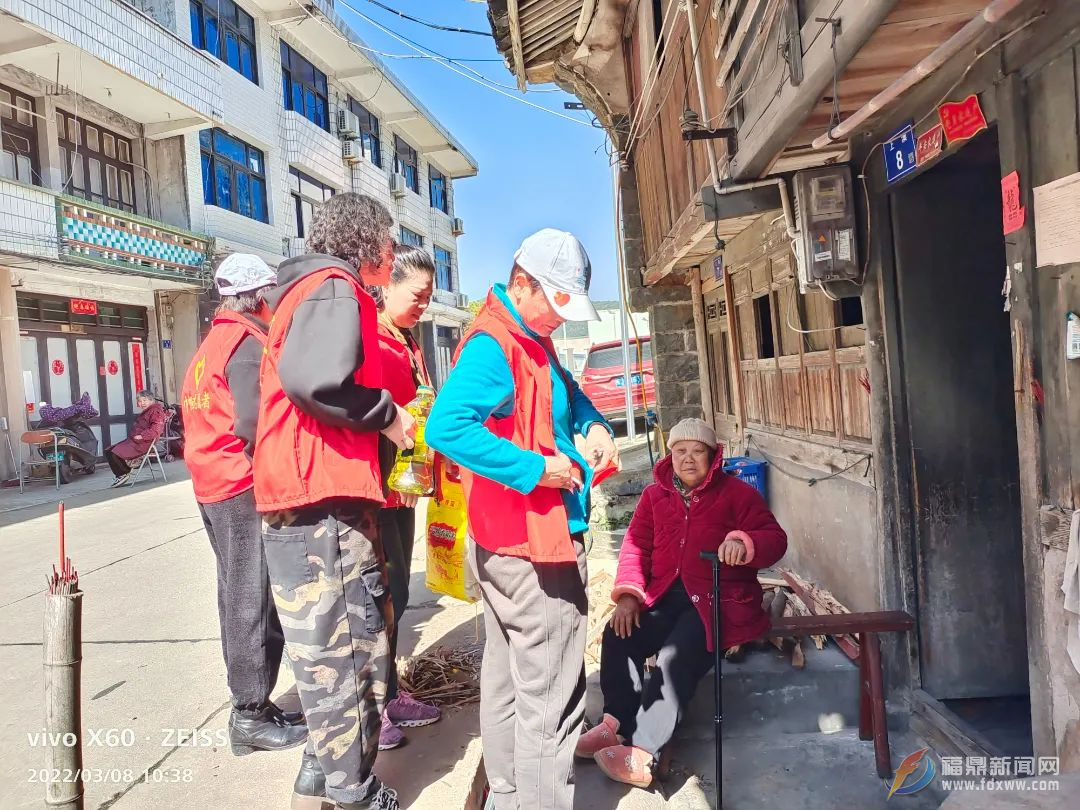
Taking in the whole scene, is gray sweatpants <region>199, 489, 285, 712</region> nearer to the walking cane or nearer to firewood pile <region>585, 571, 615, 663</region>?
firewood pile <region>585, 571, 615, 663</region>

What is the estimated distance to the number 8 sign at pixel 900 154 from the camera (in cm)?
309

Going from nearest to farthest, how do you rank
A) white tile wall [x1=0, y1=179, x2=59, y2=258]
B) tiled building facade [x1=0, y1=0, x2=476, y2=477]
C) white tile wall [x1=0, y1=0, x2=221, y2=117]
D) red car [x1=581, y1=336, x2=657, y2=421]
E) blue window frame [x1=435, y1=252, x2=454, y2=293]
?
white tile wall [x1=0, y1=0, x2=221, y2=117] → white tile wall [x1=0, y1=179, x2=59, y2=258] → tiled building facade [x1=0, y1=0, x2=476, y2=477] → red car [x1=581, y1=336, x2=657, y2=421] → blue window frame [x1=435, y1=252, x2=454, y2=293]

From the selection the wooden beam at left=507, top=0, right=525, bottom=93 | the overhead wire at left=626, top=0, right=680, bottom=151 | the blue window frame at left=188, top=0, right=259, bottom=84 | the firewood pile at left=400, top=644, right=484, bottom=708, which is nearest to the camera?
the firewood pile at left=400, top=644, right=484, bottom=708

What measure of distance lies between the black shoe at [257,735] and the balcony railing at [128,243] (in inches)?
458

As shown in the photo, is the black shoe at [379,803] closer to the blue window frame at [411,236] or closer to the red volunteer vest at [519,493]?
the red volunteer vest at [519,493]

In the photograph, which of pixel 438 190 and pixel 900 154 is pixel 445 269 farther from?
pixel 900 154

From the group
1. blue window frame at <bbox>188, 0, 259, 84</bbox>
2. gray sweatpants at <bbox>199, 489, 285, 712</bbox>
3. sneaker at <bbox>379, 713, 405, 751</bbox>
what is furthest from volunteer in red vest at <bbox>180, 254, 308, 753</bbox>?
blue window frame at <bbox>188, 0, 259, 84</bbox>

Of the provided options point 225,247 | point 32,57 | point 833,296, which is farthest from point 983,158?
point 225,247

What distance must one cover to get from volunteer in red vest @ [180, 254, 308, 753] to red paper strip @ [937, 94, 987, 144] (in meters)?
2.64

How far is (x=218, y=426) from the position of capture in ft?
9.57

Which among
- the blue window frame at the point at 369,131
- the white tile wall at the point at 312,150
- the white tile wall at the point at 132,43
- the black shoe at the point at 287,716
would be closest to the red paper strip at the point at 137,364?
the white tile wall at the point at 132,43

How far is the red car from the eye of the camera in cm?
1550

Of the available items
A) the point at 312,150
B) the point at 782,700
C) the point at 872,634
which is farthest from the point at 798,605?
the point at 312,150

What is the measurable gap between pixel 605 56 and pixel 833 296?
517 centimetres
